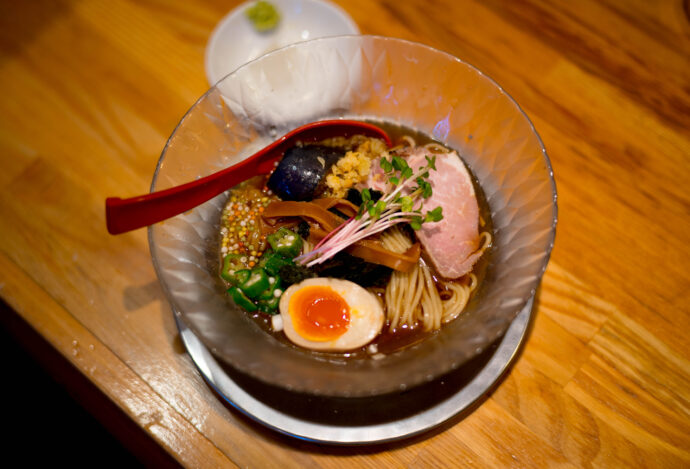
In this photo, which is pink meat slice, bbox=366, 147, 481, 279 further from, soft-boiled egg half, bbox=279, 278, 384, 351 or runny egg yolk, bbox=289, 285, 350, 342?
runny egg yolk, bbox=289, 285, 350, 342

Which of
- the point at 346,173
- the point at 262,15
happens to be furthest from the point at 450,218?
the point at 262,15

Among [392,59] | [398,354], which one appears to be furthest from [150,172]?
[398,354]

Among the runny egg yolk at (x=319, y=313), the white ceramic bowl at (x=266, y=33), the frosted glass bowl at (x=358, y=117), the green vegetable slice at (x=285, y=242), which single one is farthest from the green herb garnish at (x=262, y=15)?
the runny egg yolk at (x=319, y=313)

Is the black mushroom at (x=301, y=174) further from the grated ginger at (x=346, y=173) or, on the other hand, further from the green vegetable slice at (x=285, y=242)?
the green vegetable slice at (x=285, y=242)

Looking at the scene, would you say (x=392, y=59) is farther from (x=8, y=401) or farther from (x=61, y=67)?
(x=8, y=401)

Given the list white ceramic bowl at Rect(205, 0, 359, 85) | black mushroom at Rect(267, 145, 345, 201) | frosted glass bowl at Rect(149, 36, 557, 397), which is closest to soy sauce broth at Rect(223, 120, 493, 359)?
frosted glass bowl at Rect(149, 36, 557, 397)

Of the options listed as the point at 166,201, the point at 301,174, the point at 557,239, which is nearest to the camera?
the point at 166,201

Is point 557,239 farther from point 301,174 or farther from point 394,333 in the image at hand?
point 301,174
